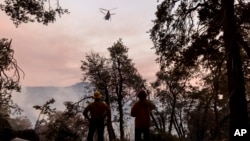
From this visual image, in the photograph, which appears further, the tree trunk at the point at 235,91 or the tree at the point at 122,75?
the tree at the point at 122,75

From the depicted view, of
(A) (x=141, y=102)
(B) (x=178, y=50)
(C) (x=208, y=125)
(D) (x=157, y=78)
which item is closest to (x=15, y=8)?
(A) (x=141, y=102)

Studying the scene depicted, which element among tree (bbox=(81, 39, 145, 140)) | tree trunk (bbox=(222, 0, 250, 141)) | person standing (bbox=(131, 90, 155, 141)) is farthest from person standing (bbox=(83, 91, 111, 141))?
tree (bbox=(81, 39, 145, 140))

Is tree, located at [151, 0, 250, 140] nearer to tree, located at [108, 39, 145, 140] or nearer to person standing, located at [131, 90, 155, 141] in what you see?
person standing, located at [131, 90, 155, 141]

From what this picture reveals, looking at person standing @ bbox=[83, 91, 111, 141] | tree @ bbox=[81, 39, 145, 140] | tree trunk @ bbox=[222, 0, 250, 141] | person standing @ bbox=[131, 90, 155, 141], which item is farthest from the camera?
tree @ bbox=[81, 39, 145, 140]

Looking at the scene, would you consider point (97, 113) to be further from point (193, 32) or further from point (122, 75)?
point (122, 75)

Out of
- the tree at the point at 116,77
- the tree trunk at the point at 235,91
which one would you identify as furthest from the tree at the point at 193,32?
the tree at the point at 116,77

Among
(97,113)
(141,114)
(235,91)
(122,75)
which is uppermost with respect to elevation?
(122,75)

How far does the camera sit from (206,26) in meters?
15.1

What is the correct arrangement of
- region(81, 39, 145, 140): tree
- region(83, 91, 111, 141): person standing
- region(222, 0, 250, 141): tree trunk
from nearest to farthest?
1. region(83, 91, 111, 141): person standing
2. region(222, 0, 250, 141): tree trunk
3. region(81, 39, 145, 140): tree

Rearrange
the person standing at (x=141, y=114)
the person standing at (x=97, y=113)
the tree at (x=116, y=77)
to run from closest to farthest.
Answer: the person standing at (x=141, y=114)
the person standing at (x=97, y=113)
the tree at (x=116, y=77)

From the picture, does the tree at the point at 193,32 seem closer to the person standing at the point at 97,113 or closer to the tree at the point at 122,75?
the person standing at the point at 97,113

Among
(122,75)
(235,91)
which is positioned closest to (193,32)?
(235,91)

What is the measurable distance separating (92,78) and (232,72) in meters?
31.8

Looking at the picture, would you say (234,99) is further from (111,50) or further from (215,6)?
(111,50)
